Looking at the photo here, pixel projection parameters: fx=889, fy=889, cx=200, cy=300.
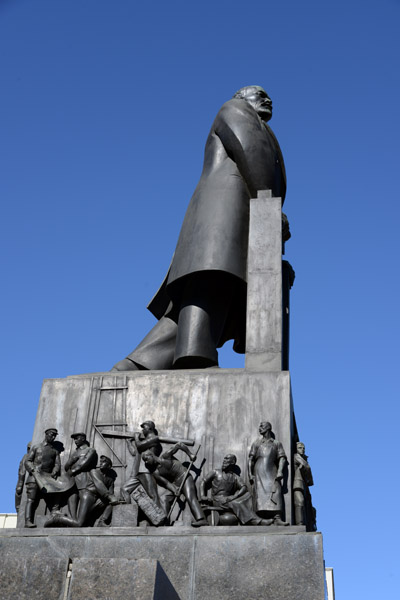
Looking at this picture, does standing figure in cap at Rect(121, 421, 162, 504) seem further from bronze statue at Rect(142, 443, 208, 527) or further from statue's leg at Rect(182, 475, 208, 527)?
statue's leg at Rect(182, 475, 208, 527)

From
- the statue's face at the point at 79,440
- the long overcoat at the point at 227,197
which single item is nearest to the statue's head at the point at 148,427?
the statue's face at the point at 79,440

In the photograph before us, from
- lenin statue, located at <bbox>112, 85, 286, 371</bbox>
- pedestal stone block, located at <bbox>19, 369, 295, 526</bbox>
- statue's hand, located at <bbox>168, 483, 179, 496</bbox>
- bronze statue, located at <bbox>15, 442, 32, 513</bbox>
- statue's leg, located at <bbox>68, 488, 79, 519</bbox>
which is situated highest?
lenin statue, located at <bbox>112, 85, 286, 371</bbox>

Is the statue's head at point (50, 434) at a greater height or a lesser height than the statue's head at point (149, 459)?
greater

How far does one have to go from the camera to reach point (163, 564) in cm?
992

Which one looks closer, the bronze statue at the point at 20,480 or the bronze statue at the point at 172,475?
the bronze statue at the point at 172,475

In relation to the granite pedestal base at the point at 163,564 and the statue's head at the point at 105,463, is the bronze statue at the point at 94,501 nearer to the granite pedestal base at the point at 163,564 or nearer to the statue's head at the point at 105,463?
the statue's head at the point at 105,463

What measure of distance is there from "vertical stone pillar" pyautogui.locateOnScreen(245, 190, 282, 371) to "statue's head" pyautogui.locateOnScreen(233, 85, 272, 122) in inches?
90.7

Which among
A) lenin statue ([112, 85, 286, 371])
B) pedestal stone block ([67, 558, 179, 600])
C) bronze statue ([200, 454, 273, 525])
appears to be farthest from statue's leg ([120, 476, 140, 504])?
lenin statue ([112, 85, 286, 371])

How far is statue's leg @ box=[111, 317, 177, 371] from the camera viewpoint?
1376 cm

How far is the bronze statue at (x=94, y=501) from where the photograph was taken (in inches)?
429

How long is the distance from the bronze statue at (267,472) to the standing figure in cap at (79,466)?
205 cm

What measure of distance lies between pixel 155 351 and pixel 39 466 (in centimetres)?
318

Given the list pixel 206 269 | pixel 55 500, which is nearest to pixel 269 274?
pixel 206 269

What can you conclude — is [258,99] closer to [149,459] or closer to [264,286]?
[264,286]
